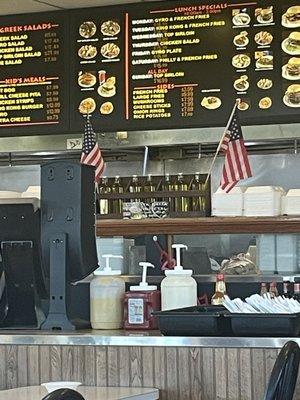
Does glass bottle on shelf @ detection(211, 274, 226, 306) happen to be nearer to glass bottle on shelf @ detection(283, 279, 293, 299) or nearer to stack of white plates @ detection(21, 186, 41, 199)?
glass bottle on shelf @ detection(283, 279, 293, 299)

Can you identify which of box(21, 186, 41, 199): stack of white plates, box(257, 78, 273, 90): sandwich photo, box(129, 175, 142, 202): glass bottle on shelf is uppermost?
box(257, 78, 273, 90): sandwich photo

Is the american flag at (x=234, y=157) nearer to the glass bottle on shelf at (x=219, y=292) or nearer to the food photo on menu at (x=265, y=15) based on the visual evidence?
the food photo on menu at (x=265, y=15)

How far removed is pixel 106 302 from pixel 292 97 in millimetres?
2661

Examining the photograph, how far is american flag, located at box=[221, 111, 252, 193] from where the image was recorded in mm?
5391

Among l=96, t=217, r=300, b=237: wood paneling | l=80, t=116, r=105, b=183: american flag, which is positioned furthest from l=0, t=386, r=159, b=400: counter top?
l=80, t=116, r=105, b=183: american flag

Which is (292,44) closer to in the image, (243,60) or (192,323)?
(243,60)

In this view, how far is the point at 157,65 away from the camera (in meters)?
5.84

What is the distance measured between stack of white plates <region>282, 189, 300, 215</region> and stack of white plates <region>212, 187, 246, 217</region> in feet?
0.79

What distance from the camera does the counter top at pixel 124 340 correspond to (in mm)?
2908

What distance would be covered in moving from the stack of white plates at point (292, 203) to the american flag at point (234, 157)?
0.25m

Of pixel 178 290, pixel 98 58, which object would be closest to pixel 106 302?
pixel 178 290

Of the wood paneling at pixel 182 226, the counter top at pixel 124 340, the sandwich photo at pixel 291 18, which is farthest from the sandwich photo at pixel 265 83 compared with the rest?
the counter top at pixel 124 340

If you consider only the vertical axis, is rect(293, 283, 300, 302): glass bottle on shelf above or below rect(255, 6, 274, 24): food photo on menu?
below

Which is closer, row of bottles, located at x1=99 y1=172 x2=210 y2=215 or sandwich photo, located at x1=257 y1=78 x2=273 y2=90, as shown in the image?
sandwich photo, located at x1=257 y1=78 x2=273 y2=90
